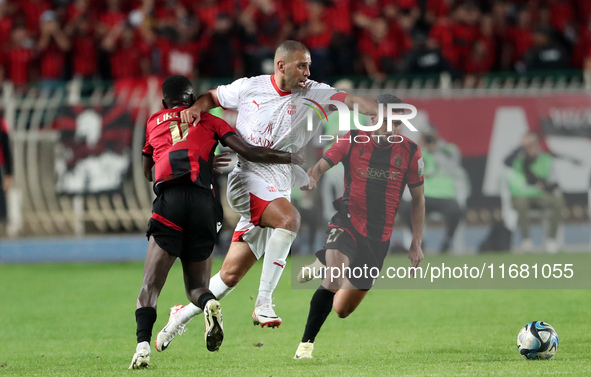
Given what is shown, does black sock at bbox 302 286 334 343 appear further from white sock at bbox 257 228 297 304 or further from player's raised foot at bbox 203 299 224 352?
player's raised foot at bbox 203 299 224 352

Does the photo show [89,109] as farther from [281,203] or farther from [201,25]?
[281,203]

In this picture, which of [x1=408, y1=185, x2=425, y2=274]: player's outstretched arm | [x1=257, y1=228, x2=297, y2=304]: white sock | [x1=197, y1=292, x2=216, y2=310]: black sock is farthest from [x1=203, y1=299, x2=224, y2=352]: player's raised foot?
[x1=408, y1=185, x2=425, y2=274]: player's outstretched arm

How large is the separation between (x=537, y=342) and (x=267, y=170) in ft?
8.28

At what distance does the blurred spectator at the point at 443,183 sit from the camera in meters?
8.93

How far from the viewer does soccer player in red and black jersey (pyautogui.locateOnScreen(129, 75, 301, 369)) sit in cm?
721

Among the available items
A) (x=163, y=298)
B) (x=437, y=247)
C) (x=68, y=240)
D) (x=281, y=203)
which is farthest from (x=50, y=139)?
(x=281, y=203)

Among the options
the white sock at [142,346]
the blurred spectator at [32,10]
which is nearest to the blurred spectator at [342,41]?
the blurred spectator at [32,10]

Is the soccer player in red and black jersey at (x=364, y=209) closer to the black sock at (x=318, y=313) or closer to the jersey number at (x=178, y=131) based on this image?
the black sock at (x=318, y=313)

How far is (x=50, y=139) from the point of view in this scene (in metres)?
16.0

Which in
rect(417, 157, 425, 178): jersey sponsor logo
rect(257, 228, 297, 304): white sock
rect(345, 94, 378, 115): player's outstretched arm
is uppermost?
rect(345, 94, 378, 115): player's outstretched arm

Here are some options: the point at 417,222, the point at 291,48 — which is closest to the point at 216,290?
the point at 417,222

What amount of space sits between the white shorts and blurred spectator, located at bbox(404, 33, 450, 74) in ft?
30.0

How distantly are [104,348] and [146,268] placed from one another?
1.63 meters

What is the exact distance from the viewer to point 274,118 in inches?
313
